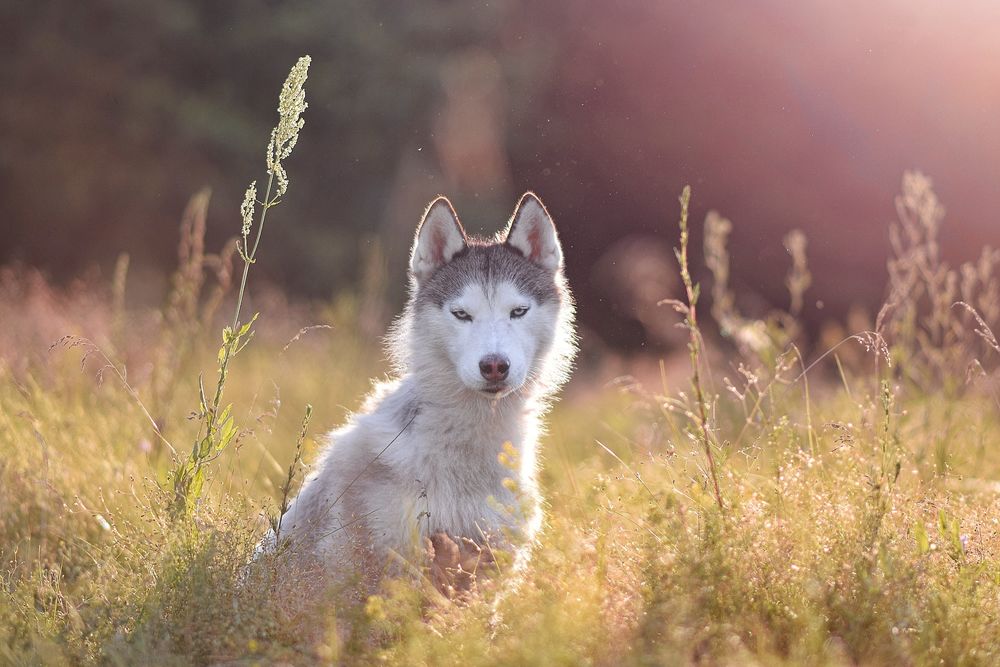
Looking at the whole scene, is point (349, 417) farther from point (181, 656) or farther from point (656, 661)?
point (656, 661)

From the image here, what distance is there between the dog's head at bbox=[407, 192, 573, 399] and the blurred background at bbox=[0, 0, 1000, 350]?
24.7 feet

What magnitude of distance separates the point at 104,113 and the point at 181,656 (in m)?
15.1

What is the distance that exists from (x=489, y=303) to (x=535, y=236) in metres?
0.62

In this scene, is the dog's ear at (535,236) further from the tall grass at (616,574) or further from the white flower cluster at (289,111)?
the white flower cluster at (289,111)


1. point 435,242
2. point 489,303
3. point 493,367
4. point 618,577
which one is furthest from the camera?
point 435,242

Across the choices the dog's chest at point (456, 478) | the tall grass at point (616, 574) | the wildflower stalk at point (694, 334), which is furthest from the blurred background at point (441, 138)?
the wildflower stalk at point (694, 334)

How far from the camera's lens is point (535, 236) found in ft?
15.8

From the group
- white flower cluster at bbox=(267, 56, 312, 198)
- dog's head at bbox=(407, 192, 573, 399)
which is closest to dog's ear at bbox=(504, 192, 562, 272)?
dog's head at bbox=(407, 192, 573, 399)

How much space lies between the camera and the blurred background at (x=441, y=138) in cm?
1287

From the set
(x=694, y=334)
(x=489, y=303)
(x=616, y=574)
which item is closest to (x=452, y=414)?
(x=489, y=303)

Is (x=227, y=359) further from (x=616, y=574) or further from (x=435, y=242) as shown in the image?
(x=616, y=574)

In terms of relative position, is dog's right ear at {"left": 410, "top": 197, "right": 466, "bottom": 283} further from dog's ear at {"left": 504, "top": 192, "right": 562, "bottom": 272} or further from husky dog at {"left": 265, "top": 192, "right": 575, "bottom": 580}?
dog's ear at {"left": 504, "top": 192, "right": 562, "bottom": 272}

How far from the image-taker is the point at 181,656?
3064mm

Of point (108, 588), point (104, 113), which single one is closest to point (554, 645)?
point (108, 588)
